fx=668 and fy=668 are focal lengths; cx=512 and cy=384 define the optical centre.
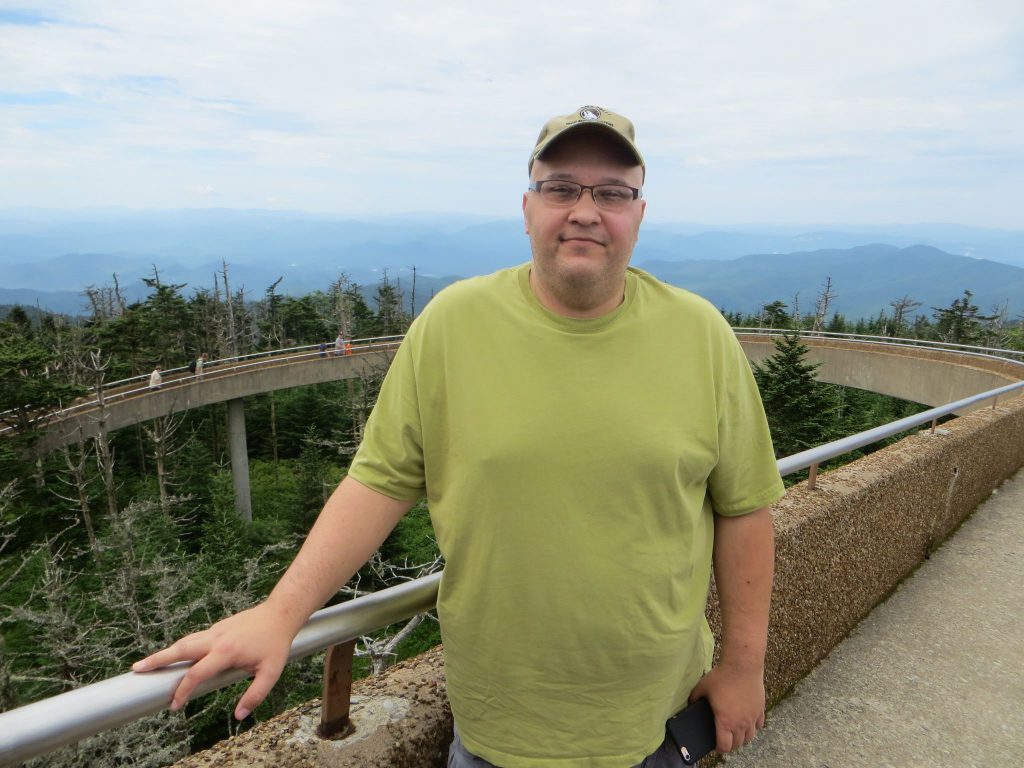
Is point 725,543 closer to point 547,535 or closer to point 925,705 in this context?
point 547,535

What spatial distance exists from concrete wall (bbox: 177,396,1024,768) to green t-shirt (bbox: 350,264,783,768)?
288mm

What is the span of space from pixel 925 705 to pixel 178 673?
357 cm

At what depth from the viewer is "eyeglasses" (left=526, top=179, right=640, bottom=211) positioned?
62.4 inches

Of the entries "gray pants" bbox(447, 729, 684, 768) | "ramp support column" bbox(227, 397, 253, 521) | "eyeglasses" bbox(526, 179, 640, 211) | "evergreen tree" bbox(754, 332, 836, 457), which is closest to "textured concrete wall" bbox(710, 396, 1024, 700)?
"gray pants" bbox(447, 729, 684, 768)

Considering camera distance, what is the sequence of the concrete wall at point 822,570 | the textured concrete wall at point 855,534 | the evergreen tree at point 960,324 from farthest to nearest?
1. the evergreen tree at point 960,324
2. the textured concrete wall at point 855,534
3. the concrete wall at point 822,570

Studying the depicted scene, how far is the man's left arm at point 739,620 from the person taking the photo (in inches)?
70.6

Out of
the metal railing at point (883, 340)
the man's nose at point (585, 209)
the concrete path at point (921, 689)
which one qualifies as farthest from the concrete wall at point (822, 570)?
the metal railing at point (883, 340)

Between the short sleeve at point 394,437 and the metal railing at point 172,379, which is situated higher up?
the short sleeve at point 394,437

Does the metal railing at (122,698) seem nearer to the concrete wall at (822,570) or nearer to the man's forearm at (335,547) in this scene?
the man's forearm at (335,547)

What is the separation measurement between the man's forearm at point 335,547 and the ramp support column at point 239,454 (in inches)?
1169

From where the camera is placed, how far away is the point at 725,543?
1.80m

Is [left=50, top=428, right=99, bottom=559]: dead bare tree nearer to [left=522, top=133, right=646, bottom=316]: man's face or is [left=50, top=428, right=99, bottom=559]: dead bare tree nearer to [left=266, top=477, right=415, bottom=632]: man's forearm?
[left=266, top=477, right=415, bottom=632]: man's forearm

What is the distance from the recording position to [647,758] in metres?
1.71

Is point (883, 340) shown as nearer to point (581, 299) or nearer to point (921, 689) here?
point (921, 689)
